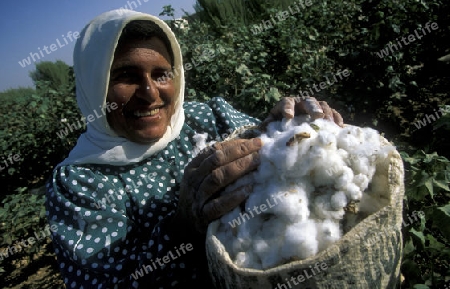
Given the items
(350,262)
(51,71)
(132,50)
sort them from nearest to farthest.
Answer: (350,262) < (132,50) < (51,71)

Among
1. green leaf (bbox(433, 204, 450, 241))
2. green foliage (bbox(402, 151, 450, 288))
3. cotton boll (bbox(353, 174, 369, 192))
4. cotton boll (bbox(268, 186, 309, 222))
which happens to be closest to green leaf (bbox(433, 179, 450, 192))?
green foliage (bbox(402, 151, 450, 288))

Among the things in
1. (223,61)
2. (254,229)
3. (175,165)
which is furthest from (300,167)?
(223,61)

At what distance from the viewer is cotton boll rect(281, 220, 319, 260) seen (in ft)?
3.10

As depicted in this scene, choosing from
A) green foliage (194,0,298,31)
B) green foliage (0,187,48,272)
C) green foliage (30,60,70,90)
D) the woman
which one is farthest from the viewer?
green foliage (30,60,70,90)

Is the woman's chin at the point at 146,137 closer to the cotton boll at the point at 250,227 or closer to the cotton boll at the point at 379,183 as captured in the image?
the cotton boll at the point at 250,227

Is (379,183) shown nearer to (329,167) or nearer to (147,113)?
(329,167)

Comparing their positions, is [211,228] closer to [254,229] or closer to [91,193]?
[254,229]

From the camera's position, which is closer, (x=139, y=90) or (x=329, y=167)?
(x=329, y=167)

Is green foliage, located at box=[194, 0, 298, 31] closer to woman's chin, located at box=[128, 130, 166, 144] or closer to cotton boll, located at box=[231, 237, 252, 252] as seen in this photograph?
woman's chin, located at box=[128, 130, 166, 144]

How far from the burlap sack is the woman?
22 cm

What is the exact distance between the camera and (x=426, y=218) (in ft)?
5.10

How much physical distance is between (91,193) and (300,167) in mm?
976

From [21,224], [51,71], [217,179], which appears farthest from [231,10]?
[217,179]

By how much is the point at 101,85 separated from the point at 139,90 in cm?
19
